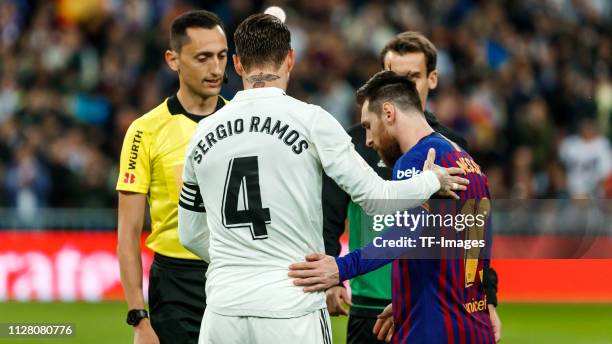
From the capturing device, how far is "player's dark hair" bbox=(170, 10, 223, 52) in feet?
20.8

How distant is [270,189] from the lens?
477 cm

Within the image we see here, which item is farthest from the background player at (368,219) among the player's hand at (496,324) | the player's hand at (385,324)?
the player's hand at (385,324)

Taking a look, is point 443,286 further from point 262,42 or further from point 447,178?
point 262,42

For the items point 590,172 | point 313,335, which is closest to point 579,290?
point 590,172

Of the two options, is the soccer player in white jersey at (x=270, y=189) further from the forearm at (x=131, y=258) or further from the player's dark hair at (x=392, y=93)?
the forearm at (x=131, y=258)

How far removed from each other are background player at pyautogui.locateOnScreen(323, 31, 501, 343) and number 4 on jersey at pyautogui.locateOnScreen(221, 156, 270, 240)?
1508mm

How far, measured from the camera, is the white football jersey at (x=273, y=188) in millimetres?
4738

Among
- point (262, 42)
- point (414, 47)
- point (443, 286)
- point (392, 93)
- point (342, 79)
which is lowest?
point (443, 286)

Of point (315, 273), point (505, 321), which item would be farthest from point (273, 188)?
point (505, 321)

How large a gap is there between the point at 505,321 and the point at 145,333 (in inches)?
277

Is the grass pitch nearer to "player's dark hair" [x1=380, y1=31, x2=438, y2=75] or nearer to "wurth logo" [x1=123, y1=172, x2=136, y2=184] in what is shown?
"player's dark hair" [x1=380, y1=31, x2=438, y2=75]

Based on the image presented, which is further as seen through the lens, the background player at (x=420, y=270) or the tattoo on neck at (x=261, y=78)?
the background player at (x=420, y=270)

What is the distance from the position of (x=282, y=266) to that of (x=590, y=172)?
37.4 ft

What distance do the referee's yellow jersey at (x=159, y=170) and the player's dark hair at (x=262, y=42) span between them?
1.33 meters
